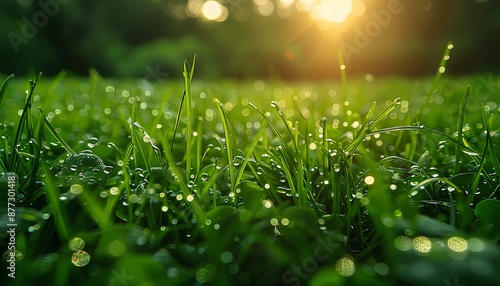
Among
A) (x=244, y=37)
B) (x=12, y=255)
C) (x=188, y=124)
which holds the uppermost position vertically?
(x=244, y=37)

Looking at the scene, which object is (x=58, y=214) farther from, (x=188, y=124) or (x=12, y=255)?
(x=188, y=124)

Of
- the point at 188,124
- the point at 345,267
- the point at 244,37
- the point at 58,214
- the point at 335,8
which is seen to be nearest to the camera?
the point at 345,267

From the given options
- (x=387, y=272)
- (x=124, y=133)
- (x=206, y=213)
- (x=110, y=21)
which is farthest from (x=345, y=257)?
(x=110, y=21)

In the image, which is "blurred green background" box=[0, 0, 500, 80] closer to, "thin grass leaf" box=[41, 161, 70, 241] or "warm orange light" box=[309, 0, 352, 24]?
"warm orange light" box=[309, 0, 352, 24]

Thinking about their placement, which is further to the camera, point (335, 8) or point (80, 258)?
point (335, 8)

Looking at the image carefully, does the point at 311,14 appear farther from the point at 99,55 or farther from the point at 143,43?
the point at 99,55

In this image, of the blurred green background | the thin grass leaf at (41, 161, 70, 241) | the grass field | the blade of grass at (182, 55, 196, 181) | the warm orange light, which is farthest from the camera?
the blurred green background

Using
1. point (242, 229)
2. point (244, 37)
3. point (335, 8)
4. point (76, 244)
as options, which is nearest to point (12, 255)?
point (76, 244)

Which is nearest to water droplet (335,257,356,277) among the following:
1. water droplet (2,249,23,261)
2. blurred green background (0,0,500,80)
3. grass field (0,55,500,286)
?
grass field (0,55,500,286)
